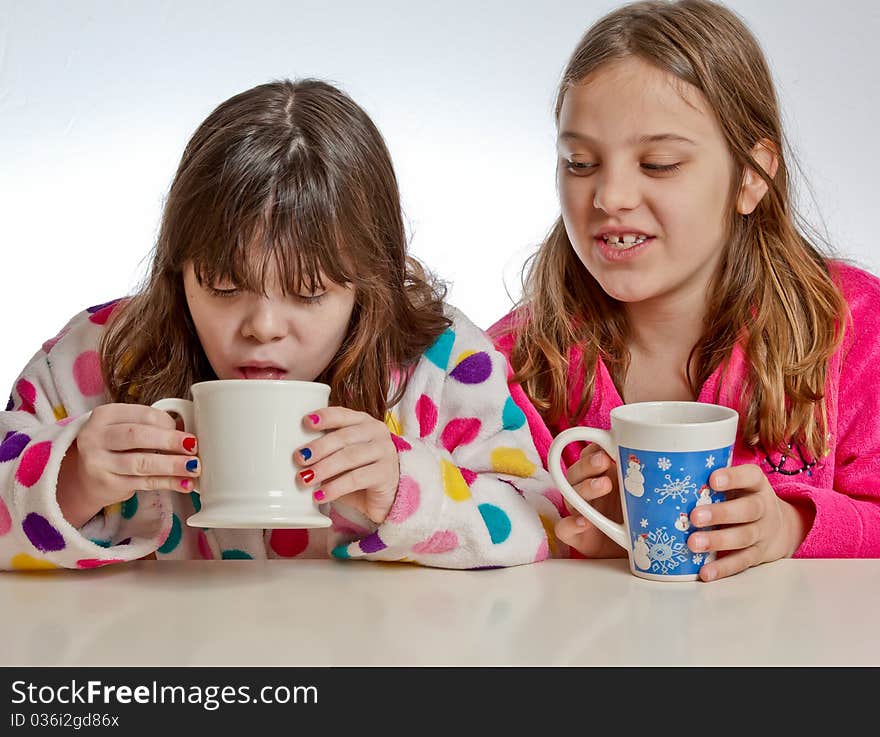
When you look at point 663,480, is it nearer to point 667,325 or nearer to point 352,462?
point 352,462

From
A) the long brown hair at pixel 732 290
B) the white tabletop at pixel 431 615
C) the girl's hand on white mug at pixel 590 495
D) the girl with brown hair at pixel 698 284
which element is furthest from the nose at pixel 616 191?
the white tabletop at pixel 431 615

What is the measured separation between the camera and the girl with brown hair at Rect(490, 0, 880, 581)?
1.18m

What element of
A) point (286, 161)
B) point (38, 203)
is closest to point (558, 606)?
point (286, 161)

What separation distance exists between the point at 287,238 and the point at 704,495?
1.36 feet

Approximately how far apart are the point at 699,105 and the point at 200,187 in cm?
51

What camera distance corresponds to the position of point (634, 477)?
3.05 feet

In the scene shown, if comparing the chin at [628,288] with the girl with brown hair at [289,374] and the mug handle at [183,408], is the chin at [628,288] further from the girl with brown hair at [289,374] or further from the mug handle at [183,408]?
the mug handle at [183,408]

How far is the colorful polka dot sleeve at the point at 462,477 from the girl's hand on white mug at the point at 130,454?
165mm

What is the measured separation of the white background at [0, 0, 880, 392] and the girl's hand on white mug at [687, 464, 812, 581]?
4.88ft

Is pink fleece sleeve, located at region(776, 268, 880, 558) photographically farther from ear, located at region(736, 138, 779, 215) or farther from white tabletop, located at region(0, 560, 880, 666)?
white tabletop, located at region(0, 560, 880, 666)

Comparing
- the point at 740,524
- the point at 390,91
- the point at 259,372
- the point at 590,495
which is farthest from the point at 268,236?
the point at 390,91

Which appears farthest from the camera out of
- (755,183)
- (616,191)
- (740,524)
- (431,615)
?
(755,183)
